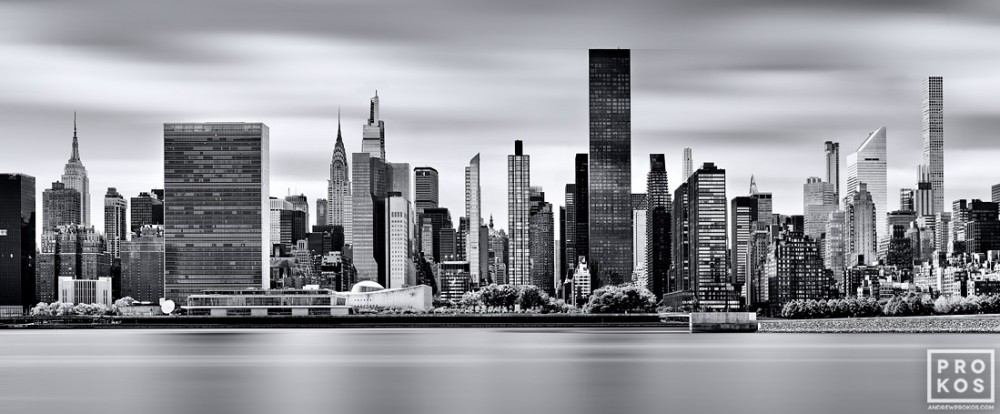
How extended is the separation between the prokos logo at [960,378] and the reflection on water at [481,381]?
1008 mm

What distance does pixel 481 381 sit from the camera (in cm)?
7525

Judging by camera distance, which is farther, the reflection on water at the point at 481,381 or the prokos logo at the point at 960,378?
the reflection on water at the point at 481,381

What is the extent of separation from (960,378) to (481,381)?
995 inches

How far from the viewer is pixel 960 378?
2768 inches

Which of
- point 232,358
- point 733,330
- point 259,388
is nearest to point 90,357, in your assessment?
point 232,358

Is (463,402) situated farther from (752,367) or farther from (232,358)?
(232,358)

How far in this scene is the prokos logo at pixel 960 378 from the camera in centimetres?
5894

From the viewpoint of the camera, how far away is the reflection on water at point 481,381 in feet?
199

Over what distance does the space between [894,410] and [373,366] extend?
43135 mm

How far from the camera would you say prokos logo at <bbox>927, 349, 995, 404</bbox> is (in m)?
58.9

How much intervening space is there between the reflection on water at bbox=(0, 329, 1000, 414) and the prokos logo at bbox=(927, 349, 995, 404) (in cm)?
101

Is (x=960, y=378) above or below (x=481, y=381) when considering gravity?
above

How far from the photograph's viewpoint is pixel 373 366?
9219 cm

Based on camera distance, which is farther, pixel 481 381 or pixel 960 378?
pixel 481 381
